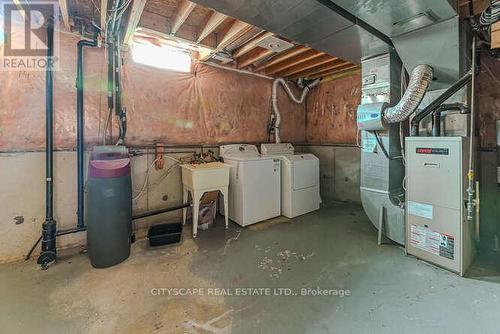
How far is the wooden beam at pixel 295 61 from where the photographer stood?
320 cm

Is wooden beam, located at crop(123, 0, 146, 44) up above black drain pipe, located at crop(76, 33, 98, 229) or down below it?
above

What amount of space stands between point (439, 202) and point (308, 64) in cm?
265

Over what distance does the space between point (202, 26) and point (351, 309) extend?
3159 millimetres

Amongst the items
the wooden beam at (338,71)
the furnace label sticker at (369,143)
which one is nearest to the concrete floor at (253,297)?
the furnace label sticker at (369,143)

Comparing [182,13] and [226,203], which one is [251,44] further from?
[226,203]

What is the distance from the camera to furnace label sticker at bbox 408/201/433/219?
6.82ft

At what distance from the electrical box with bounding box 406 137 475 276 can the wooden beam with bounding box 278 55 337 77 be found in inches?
72.3

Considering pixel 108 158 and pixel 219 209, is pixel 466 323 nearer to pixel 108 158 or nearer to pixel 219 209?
pixel 219 209

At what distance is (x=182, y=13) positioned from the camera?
7.36 feet

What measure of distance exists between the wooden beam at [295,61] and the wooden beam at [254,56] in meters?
0.50

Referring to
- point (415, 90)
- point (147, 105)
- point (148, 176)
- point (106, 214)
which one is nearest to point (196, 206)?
point (148, 176)

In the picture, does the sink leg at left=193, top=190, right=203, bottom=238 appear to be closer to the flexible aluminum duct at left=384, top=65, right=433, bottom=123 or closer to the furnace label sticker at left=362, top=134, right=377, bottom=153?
the furnace label sticker at left=362, top=134, right=377, bottom=153
